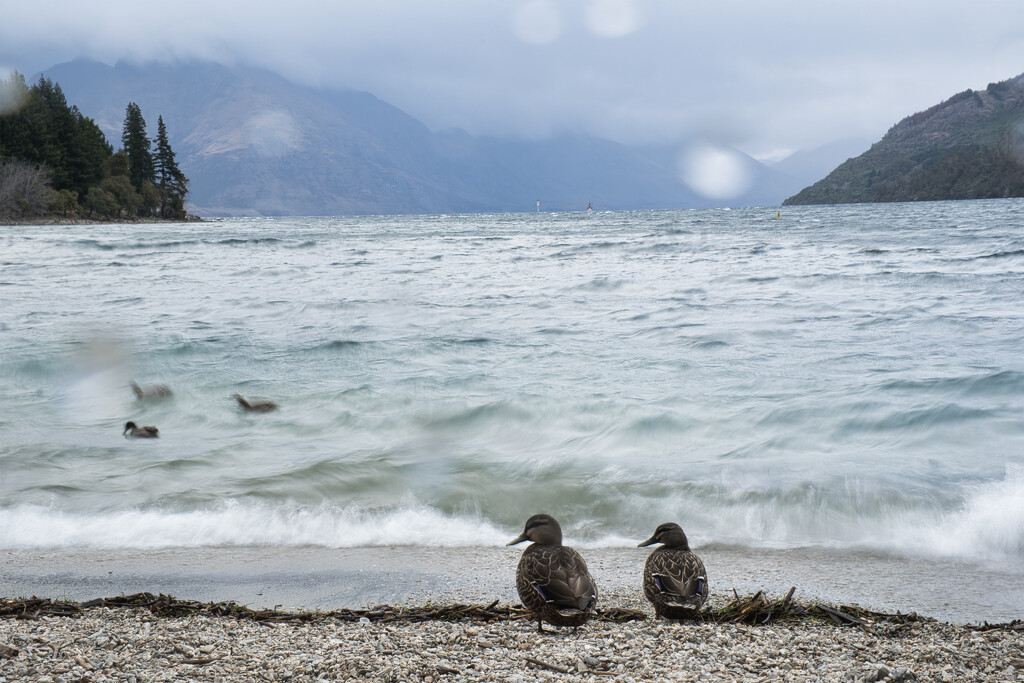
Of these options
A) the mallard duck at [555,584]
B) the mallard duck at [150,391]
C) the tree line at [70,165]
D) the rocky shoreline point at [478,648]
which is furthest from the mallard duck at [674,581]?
the tree line at [70,165]

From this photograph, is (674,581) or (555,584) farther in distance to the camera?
(674,581)

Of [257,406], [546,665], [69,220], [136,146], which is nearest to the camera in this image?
[546,665]

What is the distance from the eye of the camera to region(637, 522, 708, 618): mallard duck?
3908 mm

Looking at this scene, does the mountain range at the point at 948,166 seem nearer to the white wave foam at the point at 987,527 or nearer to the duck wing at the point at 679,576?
the white wave foam at the point at 987,527

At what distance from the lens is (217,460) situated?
8.12 m

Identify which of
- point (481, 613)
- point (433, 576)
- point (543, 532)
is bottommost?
point (433, 576)

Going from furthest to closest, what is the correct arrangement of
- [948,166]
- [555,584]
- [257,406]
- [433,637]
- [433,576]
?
[948,166], [257,406], [433,576], [433,637], [555,584]

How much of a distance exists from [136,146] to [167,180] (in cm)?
695

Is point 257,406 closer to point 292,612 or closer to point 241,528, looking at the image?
point 241,528

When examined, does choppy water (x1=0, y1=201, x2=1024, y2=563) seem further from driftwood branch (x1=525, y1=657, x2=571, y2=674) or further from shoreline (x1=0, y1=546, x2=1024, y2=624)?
driftwood branch (x1=525, y1=657, x2=571, y2=674)

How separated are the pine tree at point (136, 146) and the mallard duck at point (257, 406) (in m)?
98.1

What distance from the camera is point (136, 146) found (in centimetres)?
9788

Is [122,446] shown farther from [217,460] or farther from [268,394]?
[268,394]

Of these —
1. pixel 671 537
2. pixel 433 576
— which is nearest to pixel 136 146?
pixel 433 576
